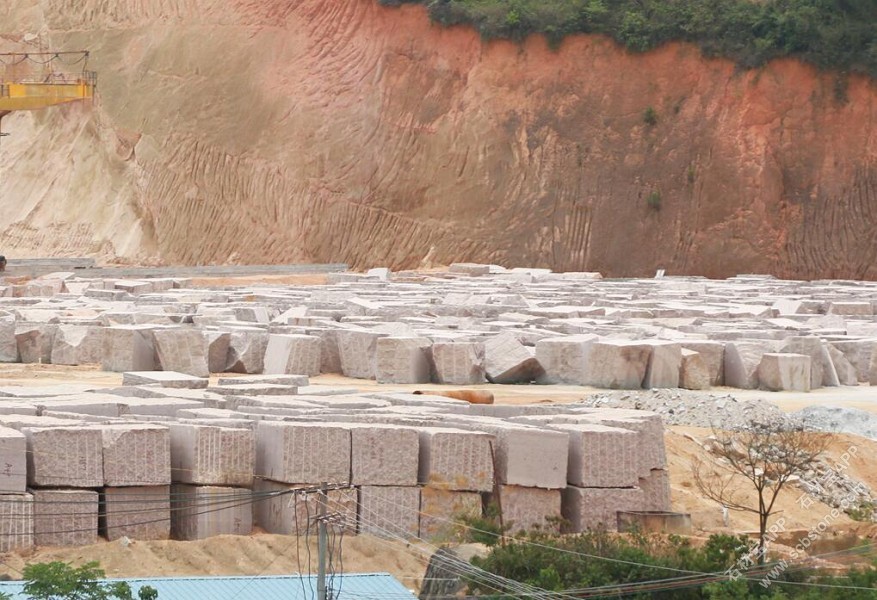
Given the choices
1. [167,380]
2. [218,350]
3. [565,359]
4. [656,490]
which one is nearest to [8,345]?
[218,350]

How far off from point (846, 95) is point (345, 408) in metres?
39.6

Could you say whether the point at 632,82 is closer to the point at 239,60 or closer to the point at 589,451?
the point at 239,60

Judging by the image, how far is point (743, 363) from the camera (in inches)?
910

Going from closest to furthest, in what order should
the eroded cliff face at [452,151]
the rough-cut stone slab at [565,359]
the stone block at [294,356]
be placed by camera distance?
the rough-cut stone slab at [565,359] → the stone block at [294,356] → the eroded cliff face at [452,151]

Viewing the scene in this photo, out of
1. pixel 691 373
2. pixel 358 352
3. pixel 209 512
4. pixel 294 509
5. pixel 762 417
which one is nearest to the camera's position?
pixel 294 509

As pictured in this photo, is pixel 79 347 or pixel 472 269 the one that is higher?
pixel 472 269

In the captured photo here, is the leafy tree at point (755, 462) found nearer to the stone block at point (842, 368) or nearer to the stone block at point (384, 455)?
the stone block at point (384, 455)

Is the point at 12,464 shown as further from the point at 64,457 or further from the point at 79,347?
the point at 79,347

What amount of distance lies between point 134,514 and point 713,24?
140ft

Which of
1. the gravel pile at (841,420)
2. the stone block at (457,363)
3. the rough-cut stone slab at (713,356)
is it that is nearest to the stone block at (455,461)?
the gravel pile at (841,420)

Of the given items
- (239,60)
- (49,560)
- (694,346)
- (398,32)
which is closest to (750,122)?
(398,32)

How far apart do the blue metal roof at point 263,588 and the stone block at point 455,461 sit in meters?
1.70

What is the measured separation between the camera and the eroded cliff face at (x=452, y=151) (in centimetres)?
5103

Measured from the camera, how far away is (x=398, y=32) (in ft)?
179
